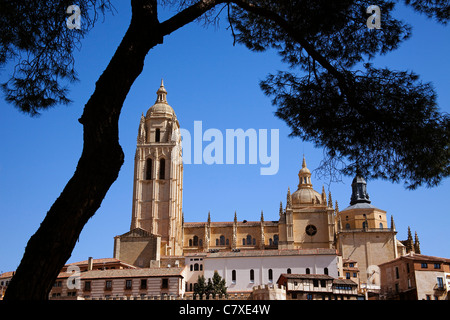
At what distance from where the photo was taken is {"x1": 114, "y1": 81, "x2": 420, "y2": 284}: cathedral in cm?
6041

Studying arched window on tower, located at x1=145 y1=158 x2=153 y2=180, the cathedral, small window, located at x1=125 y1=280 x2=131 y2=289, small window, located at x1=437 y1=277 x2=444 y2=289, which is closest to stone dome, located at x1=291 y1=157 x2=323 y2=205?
the cathedral

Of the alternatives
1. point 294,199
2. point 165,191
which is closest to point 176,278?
point 165,191

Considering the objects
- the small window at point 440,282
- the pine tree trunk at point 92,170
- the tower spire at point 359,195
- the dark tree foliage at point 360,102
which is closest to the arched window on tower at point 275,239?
the tower spire at point 359,195

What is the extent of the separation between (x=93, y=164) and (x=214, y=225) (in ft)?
221

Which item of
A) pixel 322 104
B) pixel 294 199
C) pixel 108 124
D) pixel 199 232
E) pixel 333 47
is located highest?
pixel 294 199

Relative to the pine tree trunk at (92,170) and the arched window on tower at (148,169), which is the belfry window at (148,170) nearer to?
the arched window on tower at (148,169)

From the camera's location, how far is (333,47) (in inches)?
299

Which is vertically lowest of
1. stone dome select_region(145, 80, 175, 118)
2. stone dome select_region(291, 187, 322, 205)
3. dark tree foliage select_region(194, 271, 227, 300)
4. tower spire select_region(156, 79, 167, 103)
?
dark tree foliage select_region(194, 271, 227, 300)

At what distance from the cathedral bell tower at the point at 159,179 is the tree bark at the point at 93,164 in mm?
60252

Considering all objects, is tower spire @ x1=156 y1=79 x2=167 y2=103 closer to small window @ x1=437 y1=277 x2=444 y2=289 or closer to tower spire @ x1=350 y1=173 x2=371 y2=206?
tower spire @ x1=350 y1=173 x2=371 y2=206

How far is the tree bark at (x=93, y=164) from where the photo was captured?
3.98 meters

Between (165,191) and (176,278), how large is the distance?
25.3 metres

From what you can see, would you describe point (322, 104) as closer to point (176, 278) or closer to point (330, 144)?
point (330, 144)

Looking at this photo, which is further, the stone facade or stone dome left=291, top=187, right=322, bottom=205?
stone dome left=291, top=187, right=322, bottom=205
